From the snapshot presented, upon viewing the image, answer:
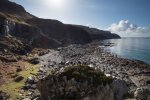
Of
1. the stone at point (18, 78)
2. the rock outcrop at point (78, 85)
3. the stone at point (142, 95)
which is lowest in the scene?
the stone at point (18, 78)

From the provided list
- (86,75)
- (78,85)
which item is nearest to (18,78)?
(86,75)

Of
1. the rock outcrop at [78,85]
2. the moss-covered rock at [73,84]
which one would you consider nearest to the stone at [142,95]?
the rock outcrop at [78,85]

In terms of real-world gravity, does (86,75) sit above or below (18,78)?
above

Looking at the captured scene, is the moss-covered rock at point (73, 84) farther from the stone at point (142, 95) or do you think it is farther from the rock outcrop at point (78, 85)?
the stone at point (142, 95)

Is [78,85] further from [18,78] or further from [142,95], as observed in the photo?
[18,78]

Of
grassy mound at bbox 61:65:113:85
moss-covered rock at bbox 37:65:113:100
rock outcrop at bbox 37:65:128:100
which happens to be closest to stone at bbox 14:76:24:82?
rock outcrop at bbox 37:65:128:100

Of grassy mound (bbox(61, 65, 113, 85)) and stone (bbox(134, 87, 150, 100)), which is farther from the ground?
grassy mound (bbox(61, 65, 113, 85))

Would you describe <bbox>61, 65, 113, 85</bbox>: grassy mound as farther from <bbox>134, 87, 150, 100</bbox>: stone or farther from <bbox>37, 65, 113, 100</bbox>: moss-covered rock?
<bbox>134, 87, 150, 100</bbox>: stone

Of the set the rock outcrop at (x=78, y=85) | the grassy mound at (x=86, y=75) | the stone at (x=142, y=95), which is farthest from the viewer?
the stone at (x=142, y=95)

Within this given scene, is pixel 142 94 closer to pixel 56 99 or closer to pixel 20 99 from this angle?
pixel 56 99

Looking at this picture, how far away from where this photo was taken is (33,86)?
155 feet

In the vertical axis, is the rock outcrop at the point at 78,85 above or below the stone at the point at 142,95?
above

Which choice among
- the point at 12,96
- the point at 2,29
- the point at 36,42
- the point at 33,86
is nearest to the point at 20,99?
the point at 12,96

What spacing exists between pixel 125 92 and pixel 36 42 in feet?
423
